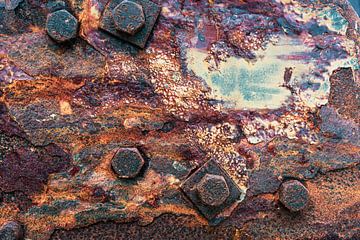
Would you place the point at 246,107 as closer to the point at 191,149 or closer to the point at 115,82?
the point at 191,149

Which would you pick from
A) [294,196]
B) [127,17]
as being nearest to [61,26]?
[127,17]

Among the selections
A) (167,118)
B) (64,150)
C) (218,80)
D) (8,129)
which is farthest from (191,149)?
(8,129)

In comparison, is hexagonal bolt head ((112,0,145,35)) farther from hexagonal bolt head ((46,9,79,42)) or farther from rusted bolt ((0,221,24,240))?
rusted bolt ((0,221,24,240))

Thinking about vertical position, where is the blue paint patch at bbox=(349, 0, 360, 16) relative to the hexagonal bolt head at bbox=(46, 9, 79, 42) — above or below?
below

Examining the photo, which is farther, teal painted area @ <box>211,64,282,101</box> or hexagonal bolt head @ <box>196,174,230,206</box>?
teal painted area @ <box>211,64,282,101</box>

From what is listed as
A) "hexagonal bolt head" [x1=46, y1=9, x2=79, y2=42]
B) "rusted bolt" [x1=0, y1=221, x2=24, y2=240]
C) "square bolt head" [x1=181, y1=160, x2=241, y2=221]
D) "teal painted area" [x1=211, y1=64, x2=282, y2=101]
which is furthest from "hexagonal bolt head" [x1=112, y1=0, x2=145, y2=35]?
"rusted bolt" [x1=0, y1=221, x2=24, y2=240]

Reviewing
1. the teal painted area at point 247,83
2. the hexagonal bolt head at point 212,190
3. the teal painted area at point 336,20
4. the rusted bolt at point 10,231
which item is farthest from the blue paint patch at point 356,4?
the rusted bolt at point 10,231

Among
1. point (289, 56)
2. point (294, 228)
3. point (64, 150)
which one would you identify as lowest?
point (294, 228)

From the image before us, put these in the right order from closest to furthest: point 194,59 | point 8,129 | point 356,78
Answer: point 8,129 < point 194,59 < point 356,78
